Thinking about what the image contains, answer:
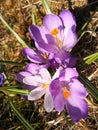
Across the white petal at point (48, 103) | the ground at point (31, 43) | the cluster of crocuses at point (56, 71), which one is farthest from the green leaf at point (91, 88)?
the ground at point (31, 43)

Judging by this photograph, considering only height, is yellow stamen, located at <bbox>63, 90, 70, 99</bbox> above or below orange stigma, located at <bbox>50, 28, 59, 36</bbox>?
below

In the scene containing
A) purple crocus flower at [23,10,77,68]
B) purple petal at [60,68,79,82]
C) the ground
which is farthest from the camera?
the ground

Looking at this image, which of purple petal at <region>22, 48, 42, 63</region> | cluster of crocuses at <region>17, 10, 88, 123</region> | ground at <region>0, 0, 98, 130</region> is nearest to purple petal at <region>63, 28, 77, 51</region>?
cluster of crocuses at <region>17, 10, 88, 123</region>

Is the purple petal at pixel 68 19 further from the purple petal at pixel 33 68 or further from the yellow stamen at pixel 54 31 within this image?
the purple petal at pixel 33 68

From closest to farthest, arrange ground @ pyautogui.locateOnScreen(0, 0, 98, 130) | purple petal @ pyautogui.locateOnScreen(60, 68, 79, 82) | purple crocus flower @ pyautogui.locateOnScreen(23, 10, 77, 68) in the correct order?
purple petal @ pyautogui.locateOnScreen(60, 68, 79, 82), purple crocus flower @ pyautogui.locateOnScreen(23, 10, 77, 68), ground @ pyautogui.locateOnScreen(0, 0, 98, 130)

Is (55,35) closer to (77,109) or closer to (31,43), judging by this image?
(77,109)

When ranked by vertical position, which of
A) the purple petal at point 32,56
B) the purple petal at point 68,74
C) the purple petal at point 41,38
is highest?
the purple petal at point 41,38

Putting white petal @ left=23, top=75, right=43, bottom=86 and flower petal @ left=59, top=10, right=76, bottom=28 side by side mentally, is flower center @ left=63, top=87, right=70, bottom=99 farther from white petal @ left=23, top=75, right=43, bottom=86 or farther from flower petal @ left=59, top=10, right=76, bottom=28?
flower petal @ left=59, top=10, right=76, bottom=28

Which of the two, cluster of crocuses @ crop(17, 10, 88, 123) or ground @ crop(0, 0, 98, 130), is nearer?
cluster of crocuses @ crop(17, 10, 88, 123)

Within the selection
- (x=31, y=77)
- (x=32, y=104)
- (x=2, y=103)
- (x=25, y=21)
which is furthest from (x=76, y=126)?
(x=25, y=21)
